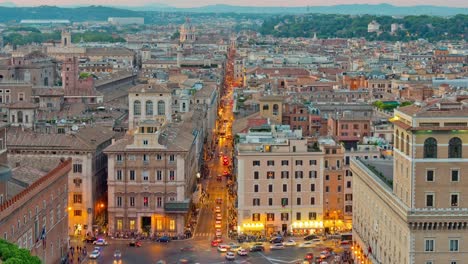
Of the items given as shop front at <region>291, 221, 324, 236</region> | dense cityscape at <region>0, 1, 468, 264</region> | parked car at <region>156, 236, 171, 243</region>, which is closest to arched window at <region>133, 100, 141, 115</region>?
dense cityscape at <region>0, 1, 468, 264</region>

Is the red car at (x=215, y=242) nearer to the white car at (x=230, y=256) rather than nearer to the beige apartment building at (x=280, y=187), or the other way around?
the beige apartment building at (x=280, y=187)

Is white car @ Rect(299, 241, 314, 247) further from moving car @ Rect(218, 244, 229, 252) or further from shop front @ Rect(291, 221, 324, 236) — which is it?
moving car @ Rect(218, 244, 229, 252)

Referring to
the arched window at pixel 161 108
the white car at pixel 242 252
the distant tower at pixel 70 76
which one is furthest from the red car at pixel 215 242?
the distant tower at pixel 70 76

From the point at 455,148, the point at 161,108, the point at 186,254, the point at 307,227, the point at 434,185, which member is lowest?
the point at 186,254

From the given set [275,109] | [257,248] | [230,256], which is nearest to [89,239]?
[230,256]

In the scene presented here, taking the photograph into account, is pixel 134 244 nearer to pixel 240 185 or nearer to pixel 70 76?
pixel 240 185
